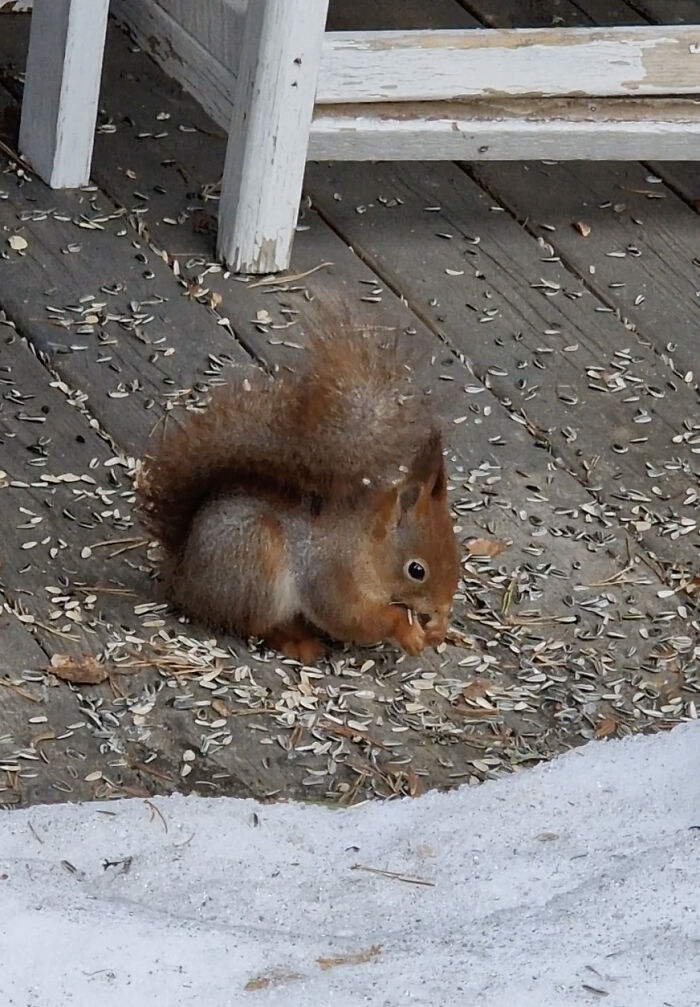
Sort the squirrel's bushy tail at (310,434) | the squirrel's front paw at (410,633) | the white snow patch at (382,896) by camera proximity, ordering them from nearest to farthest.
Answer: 1. the white snow patch at (382,896)
2. the squirrel's bushy tail at (310,434)
3. the squirrel's front paw at (410,633)

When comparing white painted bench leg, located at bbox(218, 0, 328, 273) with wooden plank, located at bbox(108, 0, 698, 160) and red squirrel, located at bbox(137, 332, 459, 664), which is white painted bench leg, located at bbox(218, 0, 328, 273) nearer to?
wooden plank, located at bbox(108, 0, 698, 160)

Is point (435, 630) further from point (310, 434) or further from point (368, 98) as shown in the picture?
point (368, 98)

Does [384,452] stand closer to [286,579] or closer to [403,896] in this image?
[286,579]

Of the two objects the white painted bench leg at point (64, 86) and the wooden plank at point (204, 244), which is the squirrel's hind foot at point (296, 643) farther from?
the white painted bench leg at point (64, 86)

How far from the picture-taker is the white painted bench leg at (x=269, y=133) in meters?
2.89

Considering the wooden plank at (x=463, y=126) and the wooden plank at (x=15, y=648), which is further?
the wooden plank at (x=463, y=126)

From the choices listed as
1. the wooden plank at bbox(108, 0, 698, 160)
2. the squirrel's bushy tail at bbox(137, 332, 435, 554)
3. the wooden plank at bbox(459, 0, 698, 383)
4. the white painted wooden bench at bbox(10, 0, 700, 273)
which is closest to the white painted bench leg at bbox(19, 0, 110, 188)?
the white painted wooden bench at bbox(10, 0, 700, 273)

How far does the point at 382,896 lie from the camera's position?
6.48ft

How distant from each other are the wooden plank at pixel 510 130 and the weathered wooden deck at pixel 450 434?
14 centimetres

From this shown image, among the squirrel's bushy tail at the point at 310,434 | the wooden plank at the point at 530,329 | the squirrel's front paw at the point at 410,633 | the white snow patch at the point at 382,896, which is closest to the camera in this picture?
the white snow patch at the point at 382,896

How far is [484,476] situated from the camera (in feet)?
8.91

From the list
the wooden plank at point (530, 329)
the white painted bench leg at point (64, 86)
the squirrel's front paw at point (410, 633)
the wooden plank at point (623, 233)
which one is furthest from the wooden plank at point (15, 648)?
the wooden plank at point (623, 233)

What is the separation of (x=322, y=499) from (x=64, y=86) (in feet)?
3.96

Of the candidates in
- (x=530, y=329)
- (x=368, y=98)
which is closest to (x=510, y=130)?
(x=368, y=98)
